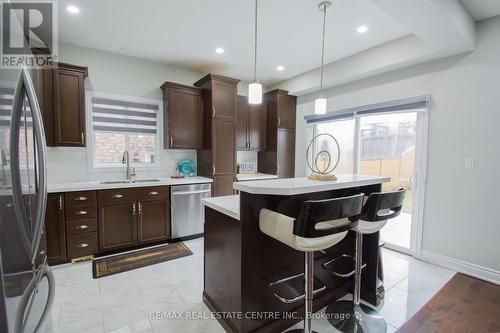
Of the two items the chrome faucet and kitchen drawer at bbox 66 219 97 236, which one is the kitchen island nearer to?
kitchen drawer at bbox 66 219 97 236

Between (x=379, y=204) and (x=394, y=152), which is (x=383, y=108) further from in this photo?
(x=379, y=204)

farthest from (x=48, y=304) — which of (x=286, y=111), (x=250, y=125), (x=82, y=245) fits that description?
(x=286, y=111)

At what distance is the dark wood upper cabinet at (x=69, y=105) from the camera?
2.97 metres

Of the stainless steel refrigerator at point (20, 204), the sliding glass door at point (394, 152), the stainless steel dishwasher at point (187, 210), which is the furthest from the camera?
the stainless steel dishwasher at point (187, 210)

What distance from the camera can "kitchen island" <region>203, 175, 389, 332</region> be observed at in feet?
5.57

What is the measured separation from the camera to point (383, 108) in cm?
349

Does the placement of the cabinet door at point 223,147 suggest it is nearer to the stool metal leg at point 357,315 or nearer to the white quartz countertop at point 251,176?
the white quartz countertop at point 251,176

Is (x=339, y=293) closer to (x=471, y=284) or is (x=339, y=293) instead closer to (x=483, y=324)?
(x=483, y=324)

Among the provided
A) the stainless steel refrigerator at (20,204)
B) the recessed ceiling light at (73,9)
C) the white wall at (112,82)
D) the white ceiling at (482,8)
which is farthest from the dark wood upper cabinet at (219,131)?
the white ceiling at (482,8)

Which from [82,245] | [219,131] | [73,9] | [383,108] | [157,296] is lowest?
[157,296]

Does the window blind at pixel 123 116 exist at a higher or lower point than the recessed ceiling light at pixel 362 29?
lower

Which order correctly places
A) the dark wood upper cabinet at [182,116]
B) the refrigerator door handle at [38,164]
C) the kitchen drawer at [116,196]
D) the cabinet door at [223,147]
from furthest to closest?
the cabinet door at [223,147]
the dark wood upper cabinet at [182,116]
the kitchen drawer at [116,196]
the refrigerator door handle at [38,164]

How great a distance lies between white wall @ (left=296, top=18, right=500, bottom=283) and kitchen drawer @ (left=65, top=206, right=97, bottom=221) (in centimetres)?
433
